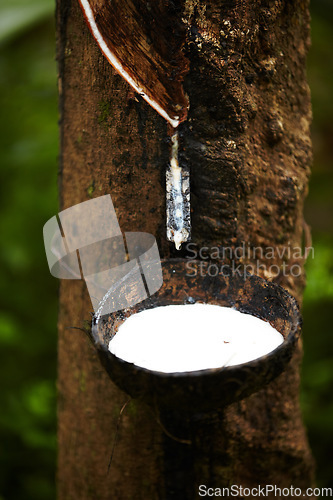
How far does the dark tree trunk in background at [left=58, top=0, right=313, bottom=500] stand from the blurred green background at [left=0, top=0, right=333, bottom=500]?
2.09 ft

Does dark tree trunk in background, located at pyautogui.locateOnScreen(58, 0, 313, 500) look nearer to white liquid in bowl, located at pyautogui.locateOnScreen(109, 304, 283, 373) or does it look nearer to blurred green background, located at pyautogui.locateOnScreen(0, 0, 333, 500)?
white liquid in bowl, located at pyautogui.locateOnScreen(109, 304, 283, 373)

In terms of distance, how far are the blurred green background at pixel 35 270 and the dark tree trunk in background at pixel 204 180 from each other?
637mm

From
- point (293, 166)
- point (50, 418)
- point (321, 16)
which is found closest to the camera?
point (293, 166)

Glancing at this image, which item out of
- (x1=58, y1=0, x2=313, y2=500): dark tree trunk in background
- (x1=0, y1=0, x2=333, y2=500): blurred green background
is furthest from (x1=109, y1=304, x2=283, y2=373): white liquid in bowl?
(x1=0, y1=0, x2=333, y2=500): blurred green background

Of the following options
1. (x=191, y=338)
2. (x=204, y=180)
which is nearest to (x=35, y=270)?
(x=204, y=180)

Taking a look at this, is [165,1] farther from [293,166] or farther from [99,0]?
[293,166]

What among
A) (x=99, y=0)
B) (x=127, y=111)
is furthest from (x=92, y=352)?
(x=99, y=0)

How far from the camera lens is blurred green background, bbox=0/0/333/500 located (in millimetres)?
2441

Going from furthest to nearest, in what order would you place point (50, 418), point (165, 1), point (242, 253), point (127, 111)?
point (50, 418) < point (242, 253) < point (127, 111) < point (165, 1)

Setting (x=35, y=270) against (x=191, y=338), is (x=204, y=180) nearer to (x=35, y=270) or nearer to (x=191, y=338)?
(x=191, y=338)

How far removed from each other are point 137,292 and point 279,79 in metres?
0.80

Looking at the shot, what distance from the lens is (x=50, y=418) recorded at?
8.19 feet

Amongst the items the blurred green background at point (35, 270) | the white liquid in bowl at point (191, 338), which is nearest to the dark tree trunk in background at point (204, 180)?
the white liquid in bowl at point (191, 338)

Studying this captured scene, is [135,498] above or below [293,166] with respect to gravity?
below
